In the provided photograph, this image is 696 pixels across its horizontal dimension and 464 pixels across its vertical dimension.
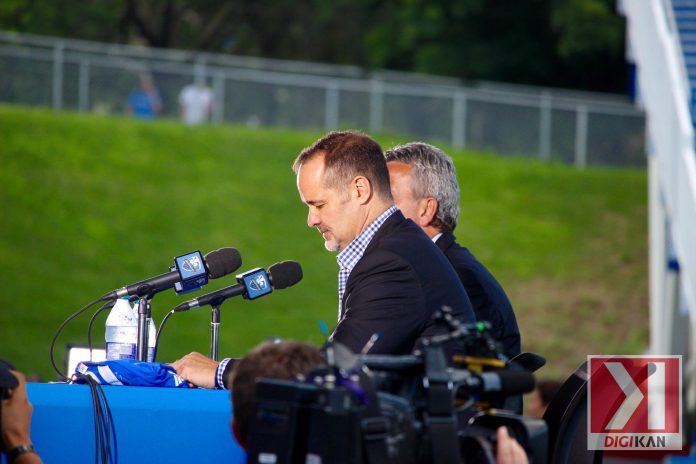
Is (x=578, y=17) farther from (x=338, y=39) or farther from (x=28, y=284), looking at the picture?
(x=28, y=284)

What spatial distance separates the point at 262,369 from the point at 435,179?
7.47 feet

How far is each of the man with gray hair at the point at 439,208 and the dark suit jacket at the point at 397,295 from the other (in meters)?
0.80

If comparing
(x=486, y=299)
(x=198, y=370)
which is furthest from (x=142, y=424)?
(x=486, y=299)

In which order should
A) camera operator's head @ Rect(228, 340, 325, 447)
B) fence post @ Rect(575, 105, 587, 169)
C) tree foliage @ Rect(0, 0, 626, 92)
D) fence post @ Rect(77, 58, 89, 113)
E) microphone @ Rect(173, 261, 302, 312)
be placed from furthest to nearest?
1. tree foliage @ Rect(0, 0, 626, 92)
2. fence post @ Rect(575, 105, 587, 169)
3. fence post @ Rect(77, 58, 89, 113)
4. microphone @ Rect(173, 261, 302, 312)
5. camera operator's head @ Rect(228, 340, 325, 447)

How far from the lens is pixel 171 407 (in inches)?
170

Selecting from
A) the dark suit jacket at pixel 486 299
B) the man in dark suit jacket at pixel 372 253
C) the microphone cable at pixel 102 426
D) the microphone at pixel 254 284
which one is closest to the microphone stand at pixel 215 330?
the microphone at pixel 254 284

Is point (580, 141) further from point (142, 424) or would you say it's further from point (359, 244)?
Result: point (142, 424)

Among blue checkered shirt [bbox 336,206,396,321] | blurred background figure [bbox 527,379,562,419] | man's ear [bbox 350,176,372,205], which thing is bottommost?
blurred background figure [bbox 527,379,562,419]

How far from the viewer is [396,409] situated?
340 cm

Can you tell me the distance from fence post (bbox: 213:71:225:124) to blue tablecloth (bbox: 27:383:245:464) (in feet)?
62.5

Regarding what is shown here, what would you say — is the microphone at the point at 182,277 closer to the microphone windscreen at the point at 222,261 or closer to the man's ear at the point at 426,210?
the microphone windscreen at the point at 222,261

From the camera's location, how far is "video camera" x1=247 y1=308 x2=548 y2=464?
325 cm

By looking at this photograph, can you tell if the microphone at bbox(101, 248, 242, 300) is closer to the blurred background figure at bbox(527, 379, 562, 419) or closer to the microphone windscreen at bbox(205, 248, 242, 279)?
the microphone windscreen at bbox(205, 248, 242, 279)

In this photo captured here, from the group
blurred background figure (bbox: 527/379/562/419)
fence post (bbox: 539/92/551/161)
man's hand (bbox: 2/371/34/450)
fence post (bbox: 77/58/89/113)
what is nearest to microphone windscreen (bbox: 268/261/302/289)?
man's hand (bbox: 2/371/34/450)
